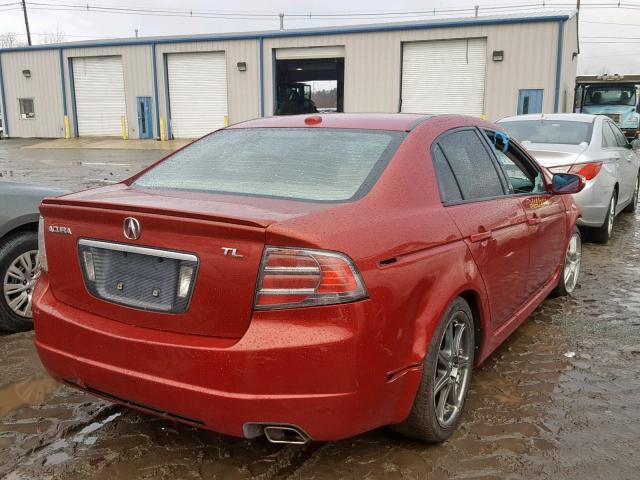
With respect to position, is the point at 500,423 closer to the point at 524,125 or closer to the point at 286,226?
the point at 286,226

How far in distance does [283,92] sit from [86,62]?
10.4m

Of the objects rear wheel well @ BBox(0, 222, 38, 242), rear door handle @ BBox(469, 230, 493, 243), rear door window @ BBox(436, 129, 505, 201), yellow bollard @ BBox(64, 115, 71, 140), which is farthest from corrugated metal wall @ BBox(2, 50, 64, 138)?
rear door handle @ BBox(469, 230, 493, 243)

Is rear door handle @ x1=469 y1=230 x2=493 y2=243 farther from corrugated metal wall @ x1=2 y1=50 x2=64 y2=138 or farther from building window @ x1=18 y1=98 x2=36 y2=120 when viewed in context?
building window @ x1=18 y1=98 x2=36 y2=120

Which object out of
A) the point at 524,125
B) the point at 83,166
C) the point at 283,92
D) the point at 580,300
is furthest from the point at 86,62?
the point at 580,300

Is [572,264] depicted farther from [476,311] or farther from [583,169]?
[476,311]

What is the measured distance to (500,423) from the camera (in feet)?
9.79

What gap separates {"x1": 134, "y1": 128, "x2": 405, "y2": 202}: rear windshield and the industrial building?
21.8m

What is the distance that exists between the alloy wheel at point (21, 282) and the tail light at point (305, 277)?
2.72 meters

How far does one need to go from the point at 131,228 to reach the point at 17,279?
2.38 m

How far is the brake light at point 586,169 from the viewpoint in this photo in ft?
20.9

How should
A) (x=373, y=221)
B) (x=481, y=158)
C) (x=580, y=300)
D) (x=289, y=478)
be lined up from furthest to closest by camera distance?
(x=580, y=300)
(x=481, y=158)
(x=289, y=478)
(x=373, y=221)

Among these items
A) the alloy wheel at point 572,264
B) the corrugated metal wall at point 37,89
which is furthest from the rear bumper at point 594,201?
the corrugated metal wall at point 37,89

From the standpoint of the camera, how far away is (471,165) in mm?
3250

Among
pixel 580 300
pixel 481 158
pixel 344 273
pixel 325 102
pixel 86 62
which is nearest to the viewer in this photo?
pixel 344 273
